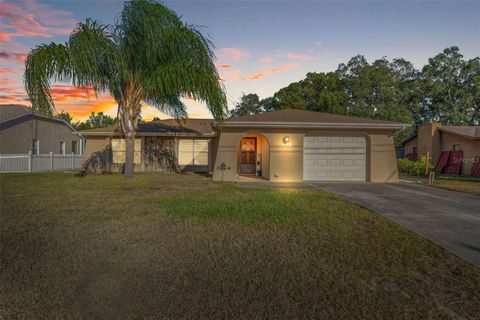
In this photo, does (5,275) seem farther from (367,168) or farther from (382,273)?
A: (367,168)

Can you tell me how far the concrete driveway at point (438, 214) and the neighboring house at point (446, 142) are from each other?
1342cm

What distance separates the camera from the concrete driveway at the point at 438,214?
4.49 m

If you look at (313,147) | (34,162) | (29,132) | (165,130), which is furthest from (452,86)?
(29,132)

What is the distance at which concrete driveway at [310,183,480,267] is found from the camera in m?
4.49

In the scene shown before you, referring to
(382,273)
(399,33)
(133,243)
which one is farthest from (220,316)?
(399,33)

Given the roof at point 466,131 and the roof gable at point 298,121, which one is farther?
the roof at point 466,131

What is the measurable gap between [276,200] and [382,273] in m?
4.81

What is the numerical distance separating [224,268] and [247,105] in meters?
49.2

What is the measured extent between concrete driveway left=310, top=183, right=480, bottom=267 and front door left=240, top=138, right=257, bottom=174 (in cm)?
868

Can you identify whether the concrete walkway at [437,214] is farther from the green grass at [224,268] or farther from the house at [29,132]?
the house at [29,132]

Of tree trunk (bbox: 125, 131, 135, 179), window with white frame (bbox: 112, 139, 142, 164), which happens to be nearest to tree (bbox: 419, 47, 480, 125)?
window with white frame (bbox: 112, 139, 142, 164)

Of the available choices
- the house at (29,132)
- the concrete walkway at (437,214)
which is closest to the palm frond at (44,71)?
the house at (29,132)

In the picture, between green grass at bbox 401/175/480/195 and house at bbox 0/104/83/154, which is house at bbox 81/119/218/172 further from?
green grass at bbox 401/175/480/195

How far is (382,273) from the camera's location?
11.0 ft
